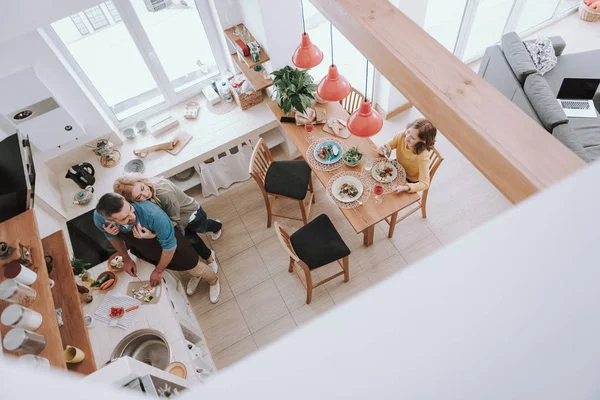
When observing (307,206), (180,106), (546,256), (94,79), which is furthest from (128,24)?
(546,256)

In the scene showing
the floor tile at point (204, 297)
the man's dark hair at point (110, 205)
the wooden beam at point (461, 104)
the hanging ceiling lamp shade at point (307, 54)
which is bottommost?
the floor tile at point (204, 297)

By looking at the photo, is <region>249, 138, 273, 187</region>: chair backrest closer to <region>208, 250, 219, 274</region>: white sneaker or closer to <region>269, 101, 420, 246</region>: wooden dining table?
<region>269, 101, 420, 246</region>: wooden dining table

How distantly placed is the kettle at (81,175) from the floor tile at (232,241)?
4.74ft

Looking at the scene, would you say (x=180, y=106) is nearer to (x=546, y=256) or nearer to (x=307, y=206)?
(x=307, y=206)

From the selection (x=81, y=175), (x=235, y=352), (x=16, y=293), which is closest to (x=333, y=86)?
(x=16, y=293)

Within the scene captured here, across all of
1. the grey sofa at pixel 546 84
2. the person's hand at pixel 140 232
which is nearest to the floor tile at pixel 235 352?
the person's hand at pixel 140 232

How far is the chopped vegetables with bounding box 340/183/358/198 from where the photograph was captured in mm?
3537

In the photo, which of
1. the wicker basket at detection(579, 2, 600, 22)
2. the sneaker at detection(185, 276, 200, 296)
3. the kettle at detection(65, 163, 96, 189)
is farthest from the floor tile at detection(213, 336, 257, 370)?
the wicker basket at detection(579, 2, 600, 22)

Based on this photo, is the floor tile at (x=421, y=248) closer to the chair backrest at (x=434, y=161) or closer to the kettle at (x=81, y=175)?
the chair backrest at (x=434, y=161)

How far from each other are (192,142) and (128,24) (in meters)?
1.30

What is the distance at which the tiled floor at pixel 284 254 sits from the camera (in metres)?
3.82

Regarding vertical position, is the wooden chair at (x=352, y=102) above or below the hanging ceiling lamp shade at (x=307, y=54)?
below

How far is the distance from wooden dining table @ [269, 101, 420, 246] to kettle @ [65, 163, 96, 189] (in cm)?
Result: 207

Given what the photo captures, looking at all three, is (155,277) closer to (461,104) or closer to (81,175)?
(81,175)
